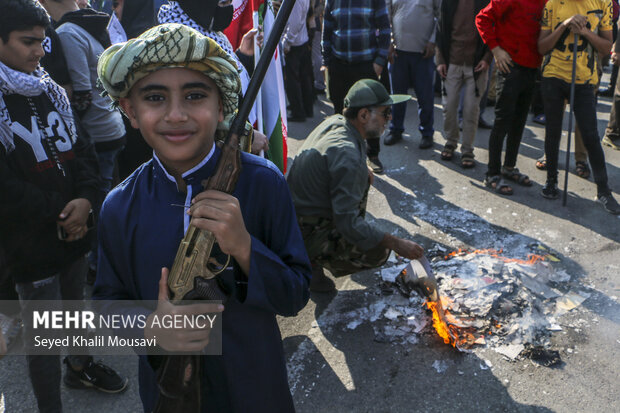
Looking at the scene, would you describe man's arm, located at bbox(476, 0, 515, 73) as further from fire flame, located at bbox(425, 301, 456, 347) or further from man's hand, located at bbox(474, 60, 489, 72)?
fire flame, located at bbox(425, 301, 456, 347)

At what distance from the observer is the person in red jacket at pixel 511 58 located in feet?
16.6

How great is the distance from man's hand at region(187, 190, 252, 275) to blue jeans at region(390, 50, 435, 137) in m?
5.66

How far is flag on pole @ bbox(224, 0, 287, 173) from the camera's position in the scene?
13.3ft

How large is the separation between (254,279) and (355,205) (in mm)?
1992

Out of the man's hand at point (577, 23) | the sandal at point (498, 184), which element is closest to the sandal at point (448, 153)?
the sandal at point (498, 184)

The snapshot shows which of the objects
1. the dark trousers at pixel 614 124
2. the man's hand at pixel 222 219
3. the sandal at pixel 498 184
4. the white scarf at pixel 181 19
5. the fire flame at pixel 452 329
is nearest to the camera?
the man's hand at pixel 222 219

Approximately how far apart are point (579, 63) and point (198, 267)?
187 inches

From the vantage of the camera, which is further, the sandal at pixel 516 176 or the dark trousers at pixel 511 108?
the sandal at pixel 516 176

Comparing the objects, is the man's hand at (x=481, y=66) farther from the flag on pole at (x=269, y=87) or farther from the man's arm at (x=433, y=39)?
A: the flag on pole at (x=269, y=87)

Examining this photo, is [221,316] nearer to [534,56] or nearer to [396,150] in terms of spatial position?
[534,56]

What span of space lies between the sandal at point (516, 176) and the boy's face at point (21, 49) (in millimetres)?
4934

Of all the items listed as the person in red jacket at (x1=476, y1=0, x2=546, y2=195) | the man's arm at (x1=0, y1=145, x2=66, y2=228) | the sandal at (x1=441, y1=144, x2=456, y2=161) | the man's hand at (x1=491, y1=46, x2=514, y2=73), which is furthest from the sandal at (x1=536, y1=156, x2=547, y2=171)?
the man's arm at (x1=0, y1=145, x2=66, y2=228)

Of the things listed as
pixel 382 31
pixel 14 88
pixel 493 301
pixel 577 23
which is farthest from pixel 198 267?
pixel 382 31

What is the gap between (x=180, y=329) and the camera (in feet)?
5.12
